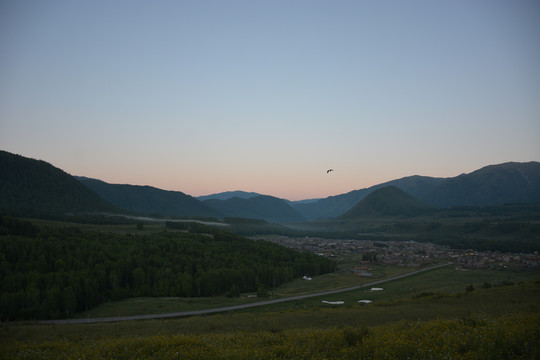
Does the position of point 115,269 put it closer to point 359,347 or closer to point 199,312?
point 199,312

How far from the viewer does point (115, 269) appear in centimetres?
7350

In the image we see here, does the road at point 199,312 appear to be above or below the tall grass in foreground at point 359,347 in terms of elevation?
→ below

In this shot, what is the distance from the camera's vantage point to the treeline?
5653 centimetres

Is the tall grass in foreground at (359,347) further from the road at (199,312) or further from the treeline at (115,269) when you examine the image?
the treeline at (115,269)

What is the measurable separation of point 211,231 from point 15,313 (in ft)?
317

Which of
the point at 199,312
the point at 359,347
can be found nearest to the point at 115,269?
the point at 199,312

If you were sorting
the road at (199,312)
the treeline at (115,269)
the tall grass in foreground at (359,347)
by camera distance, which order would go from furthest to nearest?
the treeline at (115,269) → the road at (199,312) → the tall grass in foreground at (359,347)

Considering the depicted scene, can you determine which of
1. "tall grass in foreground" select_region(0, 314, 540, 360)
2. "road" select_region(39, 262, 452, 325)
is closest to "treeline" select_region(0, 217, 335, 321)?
"road" select_region(39, 262, 452, 325)

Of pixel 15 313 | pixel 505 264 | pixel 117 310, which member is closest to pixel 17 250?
pixel 15 313

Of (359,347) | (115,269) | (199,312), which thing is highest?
(359,347)

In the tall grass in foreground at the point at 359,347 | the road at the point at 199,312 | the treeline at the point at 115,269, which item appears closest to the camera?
the tall grass in foreground at the point at 359,347

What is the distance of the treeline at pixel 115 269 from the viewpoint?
56531 millimetres

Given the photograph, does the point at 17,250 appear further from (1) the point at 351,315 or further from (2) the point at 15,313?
(1) the point at 351,315

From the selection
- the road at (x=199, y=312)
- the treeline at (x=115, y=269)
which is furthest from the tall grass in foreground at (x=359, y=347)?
the treeline at (x=115, y=269)
